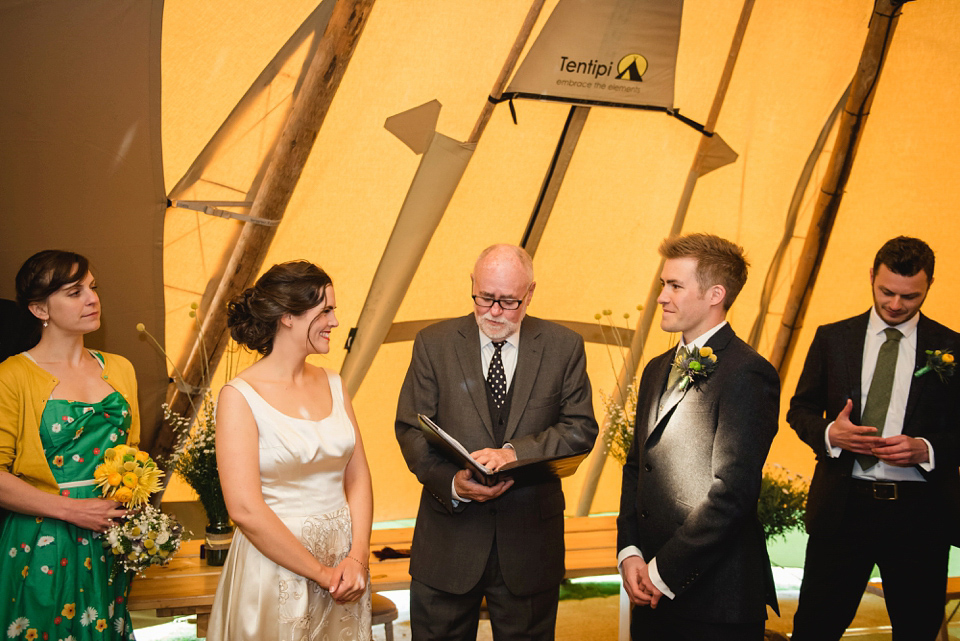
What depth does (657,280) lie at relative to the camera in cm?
454

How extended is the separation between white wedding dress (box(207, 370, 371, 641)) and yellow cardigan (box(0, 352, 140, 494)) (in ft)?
2.10

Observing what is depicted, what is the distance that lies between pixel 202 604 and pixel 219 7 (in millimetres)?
2322

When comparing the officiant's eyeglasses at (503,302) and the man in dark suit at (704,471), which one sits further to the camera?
the officiant's eyeglasses at (503,302)

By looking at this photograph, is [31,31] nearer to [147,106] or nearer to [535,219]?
[147,106]

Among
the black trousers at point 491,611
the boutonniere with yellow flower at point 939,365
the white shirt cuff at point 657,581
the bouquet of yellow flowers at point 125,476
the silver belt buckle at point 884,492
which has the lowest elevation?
the black trousers at point 491,611

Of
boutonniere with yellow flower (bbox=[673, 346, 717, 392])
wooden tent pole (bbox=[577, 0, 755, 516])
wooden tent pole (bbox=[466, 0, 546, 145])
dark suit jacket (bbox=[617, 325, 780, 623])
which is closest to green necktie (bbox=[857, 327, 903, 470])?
dark suit jacket (bbox=[617, 325, 780, 623])

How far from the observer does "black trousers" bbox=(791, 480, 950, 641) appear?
268 centimetres

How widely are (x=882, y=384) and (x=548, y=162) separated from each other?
2.06m

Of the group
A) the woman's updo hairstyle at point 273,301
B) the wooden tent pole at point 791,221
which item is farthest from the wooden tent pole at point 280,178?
the wooden tent pole at point 791,221

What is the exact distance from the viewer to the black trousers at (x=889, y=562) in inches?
105

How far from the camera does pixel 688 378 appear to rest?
2168mm

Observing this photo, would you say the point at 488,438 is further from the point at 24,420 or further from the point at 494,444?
the point at 24,420

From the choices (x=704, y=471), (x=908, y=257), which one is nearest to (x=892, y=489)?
(x=908, y=257)

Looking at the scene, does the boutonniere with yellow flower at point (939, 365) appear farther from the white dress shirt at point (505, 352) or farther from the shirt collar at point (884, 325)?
the white dress shirt at point (505, 352)
